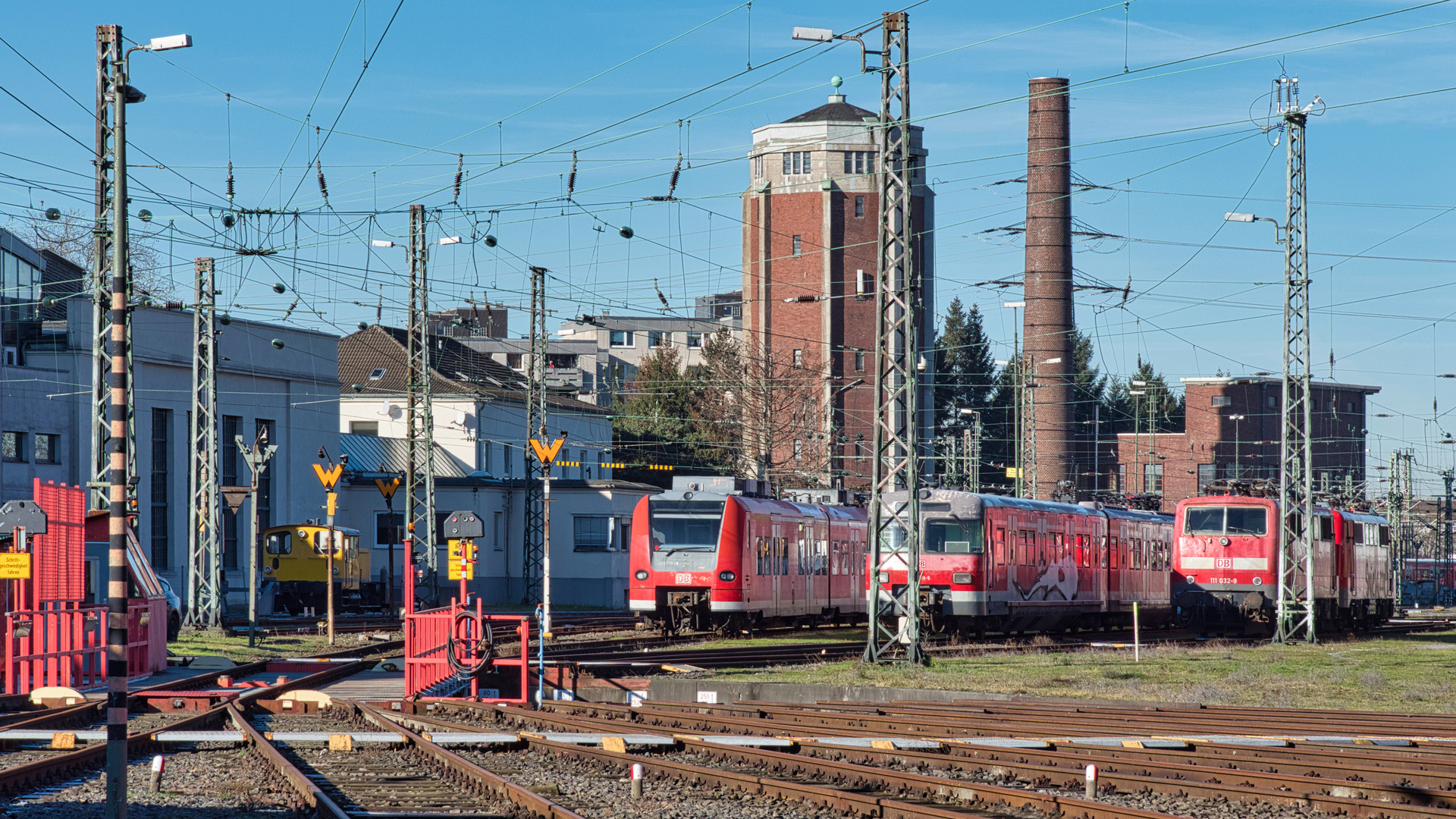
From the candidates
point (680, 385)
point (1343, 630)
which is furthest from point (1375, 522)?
point (680, 385)

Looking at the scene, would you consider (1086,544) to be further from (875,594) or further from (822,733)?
(822,733)

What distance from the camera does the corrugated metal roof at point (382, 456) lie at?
2494 inches

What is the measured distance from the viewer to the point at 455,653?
19.8 meters

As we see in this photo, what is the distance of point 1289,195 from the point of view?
1136 inches

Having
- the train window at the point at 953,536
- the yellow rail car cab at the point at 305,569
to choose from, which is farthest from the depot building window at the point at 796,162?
the train window at the point at 953,536

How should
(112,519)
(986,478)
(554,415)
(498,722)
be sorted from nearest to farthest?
(112,519) < (498,722) < (554,415) < (986,478)

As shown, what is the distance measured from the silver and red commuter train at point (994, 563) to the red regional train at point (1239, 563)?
4 centimetres

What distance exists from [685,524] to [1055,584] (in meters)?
9.26

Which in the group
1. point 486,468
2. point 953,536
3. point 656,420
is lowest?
point 953,536

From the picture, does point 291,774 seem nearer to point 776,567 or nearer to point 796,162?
point 776,567

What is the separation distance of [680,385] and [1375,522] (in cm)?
4581

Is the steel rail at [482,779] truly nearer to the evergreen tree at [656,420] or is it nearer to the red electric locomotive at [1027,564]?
the red electric locomotive at [1027,564]

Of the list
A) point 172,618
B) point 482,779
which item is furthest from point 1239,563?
point 482,779

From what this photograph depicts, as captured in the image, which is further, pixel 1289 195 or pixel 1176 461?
pixel 1176 461
